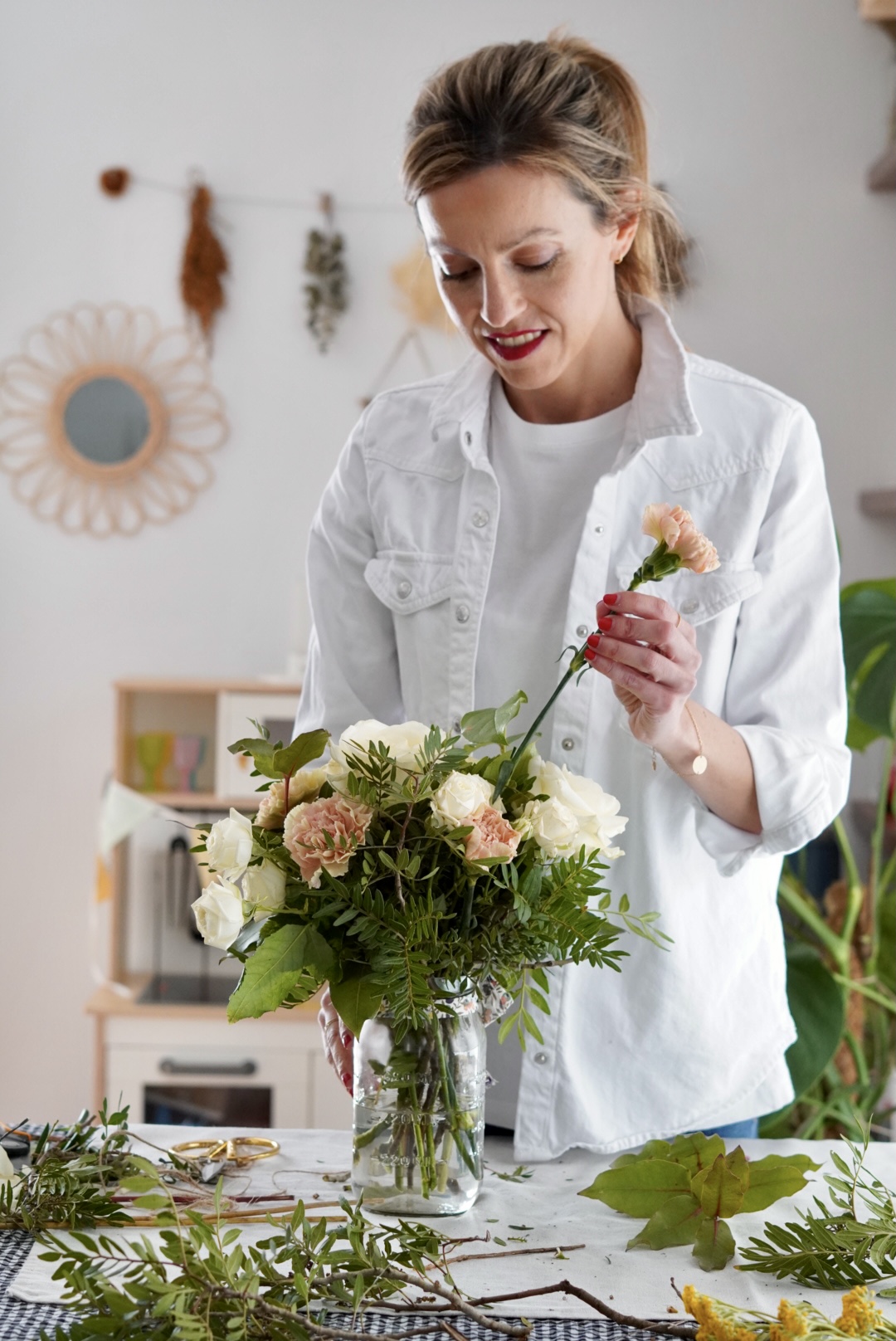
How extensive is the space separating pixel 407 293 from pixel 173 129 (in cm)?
69

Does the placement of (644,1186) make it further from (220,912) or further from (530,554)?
(530,554)

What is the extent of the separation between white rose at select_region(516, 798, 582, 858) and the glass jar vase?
0.40 ft

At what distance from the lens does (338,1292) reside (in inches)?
29.8

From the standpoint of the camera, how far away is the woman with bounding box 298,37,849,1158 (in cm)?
114

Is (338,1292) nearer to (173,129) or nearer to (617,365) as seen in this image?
(617,365)

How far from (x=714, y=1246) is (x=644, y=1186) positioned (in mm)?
69

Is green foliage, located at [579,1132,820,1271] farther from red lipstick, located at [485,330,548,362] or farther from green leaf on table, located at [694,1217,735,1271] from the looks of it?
red lipstick, located at [485,330,548,362]

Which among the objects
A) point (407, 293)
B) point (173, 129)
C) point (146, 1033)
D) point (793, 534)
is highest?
point (173, 129)

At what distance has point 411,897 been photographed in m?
0.86

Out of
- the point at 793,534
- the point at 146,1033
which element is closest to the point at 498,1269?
the point at 793,534

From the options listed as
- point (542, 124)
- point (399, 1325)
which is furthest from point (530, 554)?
point (399, 1325)

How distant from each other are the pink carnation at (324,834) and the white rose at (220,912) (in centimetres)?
5

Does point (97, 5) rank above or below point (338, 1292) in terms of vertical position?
above

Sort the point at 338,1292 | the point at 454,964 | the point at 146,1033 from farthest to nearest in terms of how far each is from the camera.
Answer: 1. the point at 146,1033
2. the point at 454,964
3. the point at 338,1292
